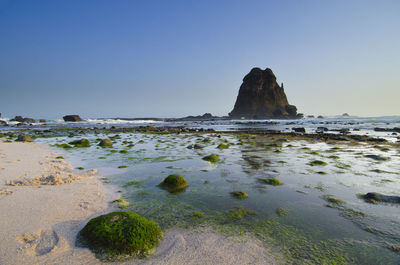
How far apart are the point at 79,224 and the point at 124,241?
4.86 feet

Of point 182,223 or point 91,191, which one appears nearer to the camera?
point 182,223

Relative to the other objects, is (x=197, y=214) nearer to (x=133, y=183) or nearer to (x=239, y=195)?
(x=239, y=195)

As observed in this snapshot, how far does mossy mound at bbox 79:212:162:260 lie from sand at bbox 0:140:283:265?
0.18 metres

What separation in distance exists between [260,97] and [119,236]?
177272mm

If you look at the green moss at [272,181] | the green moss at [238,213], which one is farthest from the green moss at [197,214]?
the green moss at [272,181]

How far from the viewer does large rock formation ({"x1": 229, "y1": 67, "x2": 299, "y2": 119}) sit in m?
166

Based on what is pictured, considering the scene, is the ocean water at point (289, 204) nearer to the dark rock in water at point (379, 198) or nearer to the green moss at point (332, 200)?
the green moss at point (332, 200)

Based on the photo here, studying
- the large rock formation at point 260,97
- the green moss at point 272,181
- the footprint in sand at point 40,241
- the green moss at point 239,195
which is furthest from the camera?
the large rock formation at point 260,97

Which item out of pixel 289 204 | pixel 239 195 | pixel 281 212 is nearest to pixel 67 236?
pixel 239 195

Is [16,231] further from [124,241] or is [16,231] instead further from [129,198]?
[129,198]

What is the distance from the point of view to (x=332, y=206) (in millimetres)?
5555

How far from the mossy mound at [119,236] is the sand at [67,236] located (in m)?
0.18

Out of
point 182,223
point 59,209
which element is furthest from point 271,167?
point 59,209

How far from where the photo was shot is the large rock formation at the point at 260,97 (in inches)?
6531
